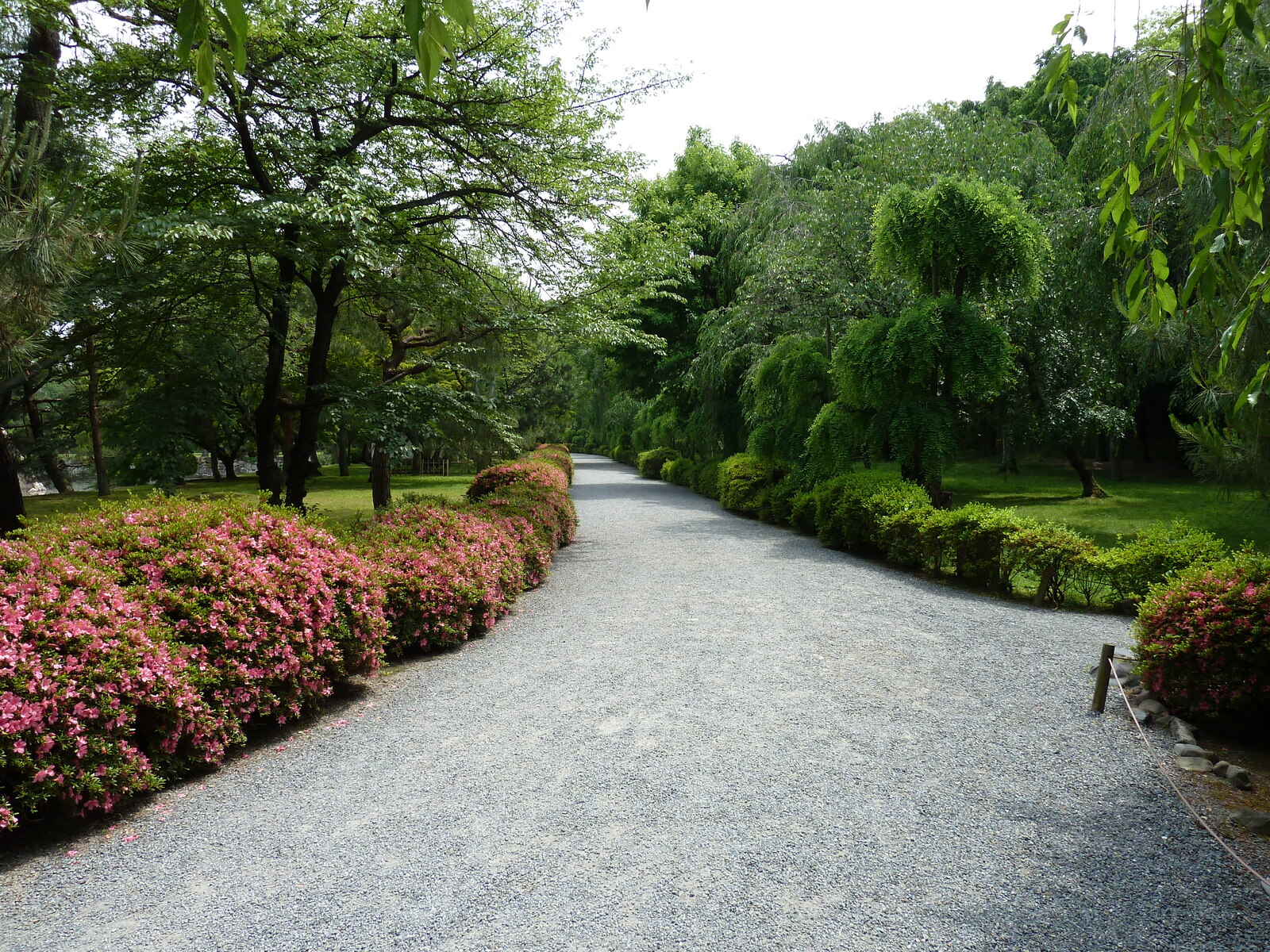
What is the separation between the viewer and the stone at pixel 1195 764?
3.64 metres

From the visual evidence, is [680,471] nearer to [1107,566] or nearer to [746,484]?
[746,484]

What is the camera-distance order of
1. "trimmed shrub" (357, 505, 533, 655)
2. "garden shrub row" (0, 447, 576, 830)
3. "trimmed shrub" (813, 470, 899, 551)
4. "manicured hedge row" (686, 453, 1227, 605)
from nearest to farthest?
1. "garden shrub row" (0, 447, 576, 830)
2. "trimmed shrub" (357, 505, 533, 655)
3. "manicured hedge row" (686, 453, 1227, 605)
4. "trimmed shrub" (813, 470, 899, 551)

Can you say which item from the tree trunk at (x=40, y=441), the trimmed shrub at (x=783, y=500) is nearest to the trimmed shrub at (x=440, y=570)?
the trimmed shrub at (x=783, y=500)

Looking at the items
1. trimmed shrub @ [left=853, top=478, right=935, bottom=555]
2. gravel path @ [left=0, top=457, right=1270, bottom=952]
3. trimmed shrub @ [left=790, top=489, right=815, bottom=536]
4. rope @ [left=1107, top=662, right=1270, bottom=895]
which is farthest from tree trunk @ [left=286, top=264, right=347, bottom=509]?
rope @ [left=1107, top=662, right=1270, bottom=895]

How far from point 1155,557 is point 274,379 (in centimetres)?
1055

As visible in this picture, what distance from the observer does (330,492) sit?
22688 millimetres

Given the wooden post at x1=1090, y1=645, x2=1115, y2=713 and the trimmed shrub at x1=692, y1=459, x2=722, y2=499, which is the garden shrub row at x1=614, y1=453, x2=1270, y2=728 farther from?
the trimmed shrub at x1=692, y1=459, x2=722, y2=499

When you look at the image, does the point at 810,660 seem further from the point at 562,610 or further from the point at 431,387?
the point at 431,387

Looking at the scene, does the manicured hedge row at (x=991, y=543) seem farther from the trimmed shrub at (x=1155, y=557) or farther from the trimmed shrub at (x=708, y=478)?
the trimmed shrub at (x=708, y=478)

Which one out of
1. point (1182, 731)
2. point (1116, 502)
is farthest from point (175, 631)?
point (1116, 502)

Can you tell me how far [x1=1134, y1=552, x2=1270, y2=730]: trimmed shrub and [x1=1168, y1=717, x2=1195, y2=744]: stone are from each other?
0.12 m

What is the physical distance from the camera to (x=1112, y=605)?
7.04 m

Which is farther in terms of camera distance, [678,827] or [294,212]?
[294,212]

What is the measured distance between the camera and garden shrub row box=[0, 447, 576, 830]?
301cm
